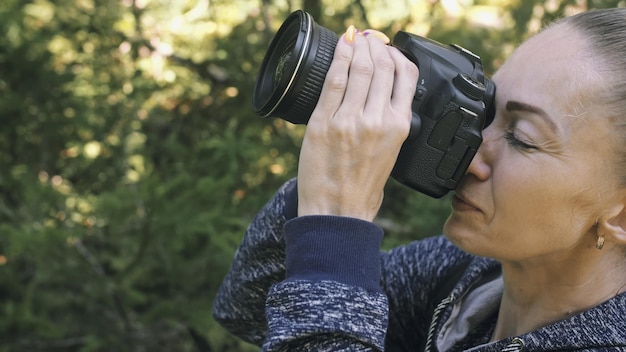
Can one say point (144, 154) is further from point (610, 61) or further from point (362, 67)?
point (610, 61)

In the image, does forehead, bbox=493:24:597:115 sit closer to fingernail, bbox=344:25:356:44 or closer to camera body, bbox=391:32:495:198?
camera body, bbox=391:32:495:198

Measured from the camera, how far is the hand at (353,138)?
3.59 feet

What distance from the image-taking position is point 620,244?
45.8 inches

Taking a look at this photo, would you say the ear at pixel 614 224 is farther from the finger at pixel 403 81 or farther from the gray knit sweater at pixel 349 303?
the finger at pixel 403 81

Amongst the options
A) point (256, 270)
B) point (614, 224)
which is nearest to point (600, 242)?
point (614, 224)

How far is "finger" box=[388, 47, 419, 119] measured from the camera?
1128 millimetres

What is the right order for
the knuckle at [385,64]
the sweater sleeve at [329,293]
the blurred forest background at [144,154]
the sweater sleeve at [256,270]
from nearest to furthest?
the sweater sleeve at [329,293] → the knuckle at [385,64] → the sweater sleeve at [256,270] → the blurred forest background at [144,154]

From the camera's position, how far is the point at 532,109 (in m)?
1.13

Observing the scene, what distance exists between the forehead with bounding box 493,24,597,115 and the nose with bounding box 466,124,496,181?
6 centimetres

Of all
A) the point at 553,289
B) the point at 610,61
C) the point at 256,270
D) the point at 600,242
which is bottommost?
the point at 256,270

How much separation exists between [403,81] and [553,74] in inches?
8.7

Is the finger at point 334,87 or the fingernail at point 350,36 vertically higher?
the fingernail at point 350,36

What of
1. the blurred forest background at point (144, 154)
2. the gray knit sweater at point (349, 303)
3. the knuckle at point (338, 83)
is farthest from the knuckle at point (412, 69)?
the blurred forest background at point (144, 154)

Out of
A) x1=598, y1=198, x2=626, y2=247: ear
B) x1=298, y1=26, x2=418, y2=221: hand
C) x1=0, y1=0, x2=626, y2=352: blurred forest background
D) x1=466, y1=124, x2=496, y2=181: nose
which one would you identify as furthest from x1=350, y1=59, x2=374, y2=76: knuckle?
x1=0, y1=0, x2=626, y2=352: blurred forest background
